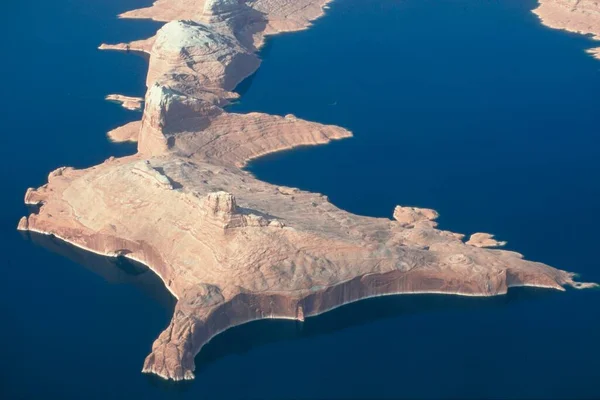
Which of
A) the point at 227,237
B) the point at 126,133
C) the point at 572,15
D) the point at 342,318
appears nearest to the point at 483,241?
the point at 342,318

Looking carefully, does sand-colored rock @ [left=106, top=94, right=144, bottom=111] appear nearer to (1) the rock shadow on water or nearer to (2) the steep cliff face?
(1) the rock shadow on water

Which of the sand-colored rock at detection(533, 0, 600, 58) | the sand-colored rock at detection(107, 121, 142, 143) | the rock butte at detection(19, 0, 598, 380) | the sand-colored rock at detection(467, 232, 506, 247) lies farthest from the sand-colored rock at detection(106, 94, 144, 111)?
the sand-colored rock at detection(533, 0, 600, 58)

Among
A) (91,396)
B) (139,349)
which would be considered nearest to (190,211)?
(139,349)

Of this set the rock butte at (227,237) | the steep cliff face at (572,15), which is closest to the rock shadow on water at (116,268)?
the rock butte at (227,237)

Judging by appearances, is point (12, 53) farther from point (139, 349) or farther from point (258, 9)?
point (139, 349)

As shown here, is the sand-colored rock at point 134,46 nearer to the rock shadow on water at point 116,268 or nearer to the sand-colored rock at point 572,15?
the rock shadow on water at point 116,268
